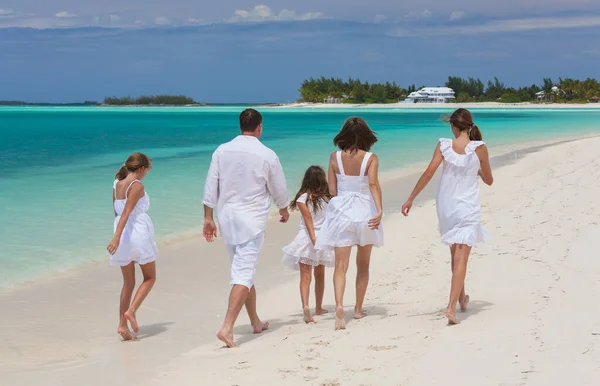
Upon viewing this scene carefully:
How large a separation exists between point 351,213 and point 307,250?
65 centimetres

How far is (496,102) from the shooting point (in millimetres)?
167000

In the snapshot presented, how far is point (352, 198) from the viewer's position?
567cm

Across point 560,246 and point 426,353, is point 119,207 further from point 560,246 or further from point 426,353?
point 560,246

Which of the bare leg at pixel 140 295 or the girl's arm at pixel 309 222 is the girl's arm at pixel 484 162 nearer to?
the girl's arm at pixel 309 222

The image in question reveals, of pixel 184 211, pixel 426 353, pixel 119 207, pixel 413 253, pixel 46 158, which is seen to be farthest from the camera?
pixel 46 158

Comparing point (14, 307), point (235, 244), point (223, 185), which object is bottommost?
point (14, 307)

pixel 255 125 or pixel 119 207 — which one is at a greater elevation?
pixel 255 125

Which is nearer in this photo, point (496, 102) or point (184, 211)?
point (184, 211)

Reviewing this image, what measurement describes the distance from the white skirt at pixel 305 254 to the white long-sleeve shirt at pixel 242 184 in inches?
29.4

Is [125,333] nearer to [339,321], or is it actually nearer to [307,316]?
[307,316]

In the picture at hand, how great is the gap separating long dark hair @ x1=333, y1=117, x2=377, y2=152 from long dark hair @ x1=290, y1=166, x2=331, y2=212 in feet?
1.75

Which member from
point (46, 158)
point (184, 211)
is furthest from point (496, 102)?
point (184, 211)

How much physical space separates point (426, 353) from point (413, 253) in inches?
166

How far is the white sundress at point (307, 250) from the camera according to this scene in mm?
6105
